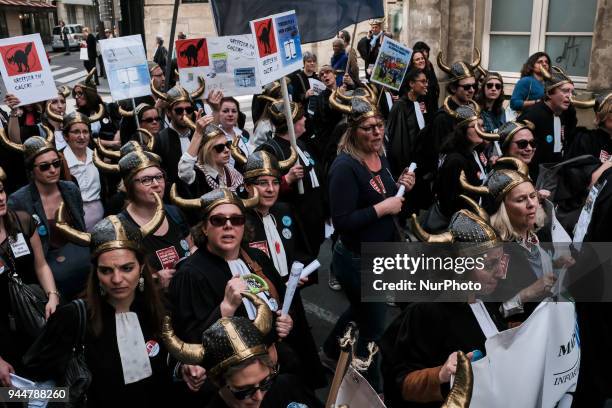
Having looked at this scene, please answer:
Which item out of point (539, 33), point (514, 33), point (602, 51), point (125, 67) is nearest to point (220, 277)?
point (125, 67)

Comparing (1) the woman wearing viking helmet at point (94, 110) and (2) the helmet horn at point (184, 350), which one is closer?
(2) the helmet horn at point (184, 350)

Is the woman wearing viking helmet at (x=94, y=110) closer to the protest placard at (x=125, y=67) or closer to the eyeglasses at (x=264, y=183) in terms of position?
the protest placard at (x=125, y=67)

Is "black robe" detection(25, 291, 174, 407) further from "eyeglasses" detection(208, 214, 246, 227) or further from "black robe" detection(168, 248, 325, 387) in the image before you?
"eyeglasses" detection(208, 214, 246, 227)

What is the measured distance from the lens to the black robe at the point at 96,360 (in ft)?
9.52

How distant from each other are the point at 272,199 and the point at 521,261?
1710 millimetres

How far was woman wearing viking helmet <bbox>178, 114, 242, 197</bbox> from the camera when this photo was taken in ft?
17.5

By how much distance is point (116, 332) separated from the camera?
301 centimetres

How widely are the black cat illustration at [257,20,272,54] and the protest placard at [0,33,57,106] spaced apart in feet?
8.81

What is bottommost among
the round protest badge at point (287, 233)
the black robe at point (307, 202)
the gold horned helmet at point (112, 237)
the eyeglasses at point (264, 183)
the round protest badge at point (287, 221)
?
the black robe at point (307, 202)

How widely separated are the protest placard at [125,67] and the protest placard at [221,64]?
452 mm

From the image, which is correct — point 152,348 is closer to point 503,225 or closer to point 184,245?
point 184,245

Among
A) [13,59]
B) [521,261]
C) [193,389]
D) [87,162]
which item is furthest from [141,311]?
[13,59]

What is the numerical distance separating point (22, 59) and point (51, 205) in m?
2.86

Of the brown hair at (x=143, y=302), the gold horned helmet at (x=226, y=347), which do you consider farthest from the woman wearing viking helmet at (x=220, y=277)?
the gold horned helmet at (x=226, y=347)
